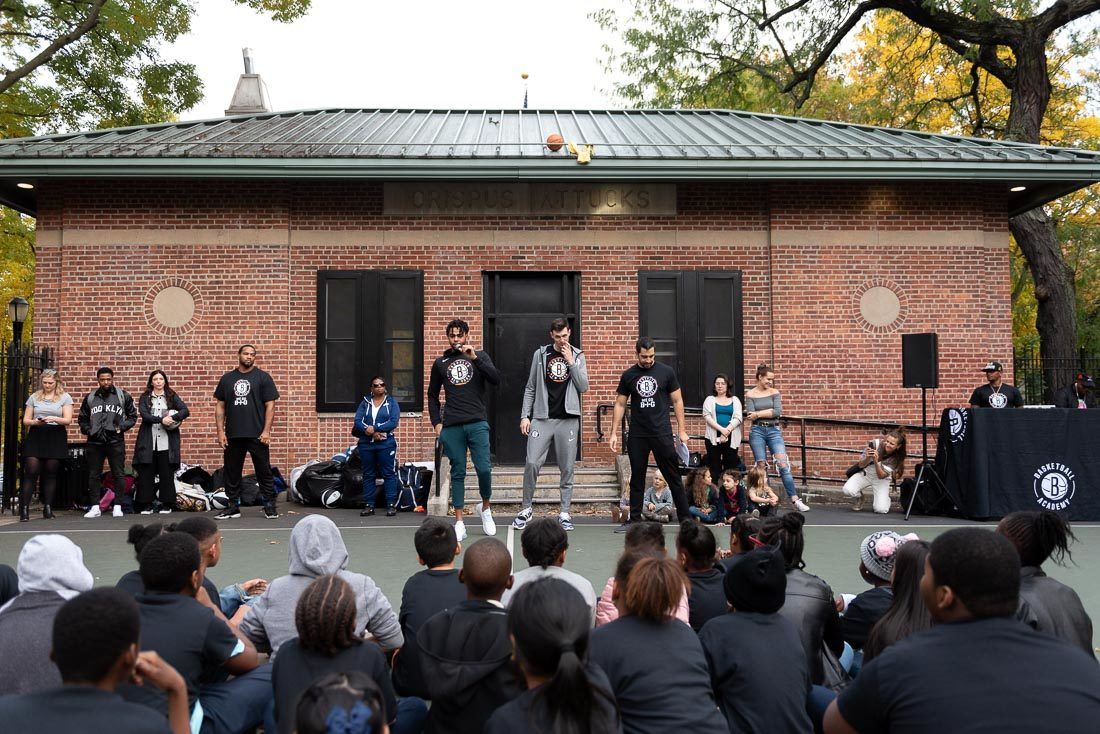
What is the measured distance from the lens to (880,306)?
13602 mm

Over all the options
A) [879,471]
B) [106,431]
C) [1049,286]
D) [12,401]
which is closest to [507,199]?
[106,431]

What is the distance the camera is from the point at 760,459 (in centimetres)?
1135

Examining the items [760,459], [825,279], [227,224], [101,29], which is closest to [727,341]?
[825,279]

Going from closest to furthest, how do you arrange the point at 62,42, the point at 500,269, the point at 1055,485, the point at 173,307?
1. the point at 1055,485
2. the point at 173,307
3. the point at 500,269
4. the point at 62,42

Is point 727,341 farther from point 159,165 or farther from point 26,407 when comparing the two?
point 26,407

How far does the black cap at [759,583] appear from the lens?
3.45m

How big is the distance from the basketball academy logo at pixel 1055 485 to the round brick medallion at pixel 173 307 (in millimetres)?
11423

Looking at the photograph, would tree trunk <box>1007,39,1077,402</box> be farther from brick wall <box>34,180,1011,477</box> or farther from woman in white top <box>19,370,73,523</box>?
woman in white top <box>19,370,73,523</box>

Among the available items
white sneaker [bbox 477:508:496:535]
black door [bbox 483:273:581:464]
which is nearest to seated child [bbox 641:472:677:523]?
white sneaker [bbox 477:508:496:535]

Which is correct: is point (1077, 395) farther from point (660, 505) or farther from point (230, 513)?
point (230, 513)

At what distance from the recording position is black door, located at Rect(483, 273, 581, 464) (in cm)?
1352

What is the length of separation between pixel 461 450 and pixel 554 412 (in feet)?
3.50

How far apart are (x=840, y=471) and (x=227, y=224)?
Result: 31.8ft

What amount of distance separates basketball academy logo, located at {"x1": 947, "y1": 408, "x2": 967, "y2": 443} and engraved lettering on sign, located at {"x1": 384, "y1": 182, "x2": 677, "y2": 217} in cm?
518
